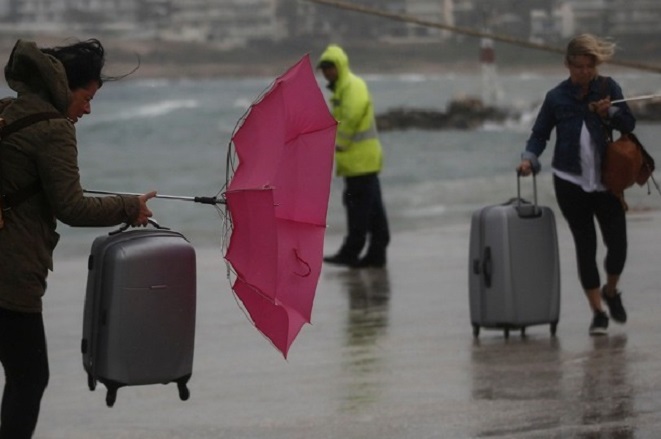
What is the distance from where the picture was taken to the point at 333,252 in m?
15.4

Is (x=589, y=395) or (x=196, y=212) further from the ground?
(x=589, y=395)

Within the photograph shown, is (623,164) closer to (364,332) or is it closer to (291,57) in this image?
(364,332)

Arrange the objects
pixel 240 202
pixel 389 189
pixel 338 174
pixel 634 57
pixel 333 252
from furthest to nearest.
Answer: pixel 634 57, pixel 389 189, pixel 333 252, pixel 338 174, pixel 240 202

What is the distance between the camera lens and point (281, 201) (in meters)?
6.91

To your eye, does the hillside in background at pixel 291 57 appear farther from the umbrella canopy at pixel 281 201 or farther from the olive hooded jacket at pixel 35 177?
the olive hooded jacket at pixel 35 177

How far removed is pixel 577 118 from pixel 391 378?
1.82 m

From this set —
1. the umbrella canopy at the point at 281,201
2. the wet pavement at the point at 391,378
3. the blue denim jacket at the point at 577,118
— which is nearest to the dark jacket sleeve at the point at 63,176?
the umbrella canopy at the point at 281,201

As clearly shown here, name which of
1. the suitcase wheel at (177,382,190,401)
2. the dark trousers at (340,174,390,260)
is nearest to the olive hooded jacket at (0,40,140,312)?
the suitcase wheel at (177,382,190,401)

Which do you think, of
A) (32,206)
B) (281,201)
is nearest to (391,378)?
(281,201)

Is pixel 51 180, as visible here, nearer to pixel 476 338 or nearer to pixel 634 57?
pixel 476 338

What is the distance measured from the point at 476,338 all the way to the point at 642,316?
3.65 ft

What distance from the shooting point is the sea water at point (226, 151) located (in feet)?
75.3

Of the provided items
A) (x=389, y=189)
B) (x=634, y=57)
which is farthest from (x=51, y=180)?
(x=634, y=57)

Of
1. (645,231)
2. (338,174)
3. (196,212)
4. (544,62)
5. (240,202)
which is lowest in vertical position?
(544,62)
